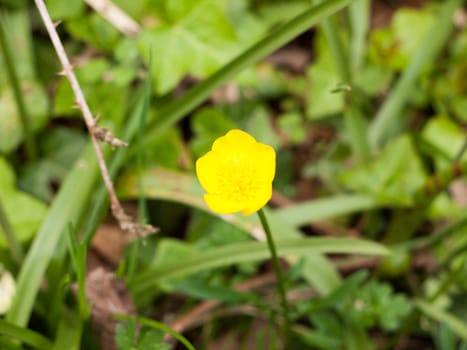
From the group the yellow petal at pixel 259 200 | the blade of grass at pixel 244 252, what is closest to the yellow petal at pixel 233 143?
the yellow petal at pixel 259 200

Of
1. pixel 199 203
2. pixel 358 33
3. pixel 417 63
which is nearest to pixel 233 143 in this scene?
pixel 199 203

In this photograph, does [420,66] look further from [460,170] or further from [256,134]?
[256,134]

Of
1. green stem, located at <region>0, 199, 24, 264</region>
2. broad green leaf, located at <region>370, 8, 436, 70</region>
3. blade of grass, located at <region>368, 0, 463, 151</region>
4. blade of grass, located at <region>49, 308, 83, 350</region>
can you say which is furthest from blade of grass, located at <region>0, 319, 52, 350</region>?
broad green leaf, located at <region>370, 8, 436, 70</region>

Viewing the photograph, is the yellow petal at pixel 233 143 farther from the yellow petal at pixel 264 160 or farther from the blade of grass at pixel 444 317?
the blade of grass at pixel 444 317

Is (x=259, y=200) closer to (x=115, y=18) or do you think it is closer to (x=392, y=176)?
(x=392, y=176)

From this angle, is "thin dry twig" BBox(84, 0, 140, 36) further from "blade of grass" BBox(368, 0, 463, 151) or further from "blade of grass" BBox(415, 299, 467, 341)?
"blade of grass" BBox(415, 299, 467, 341)

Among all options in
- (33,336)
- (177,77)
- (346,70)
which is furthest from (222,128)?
(33,336)
